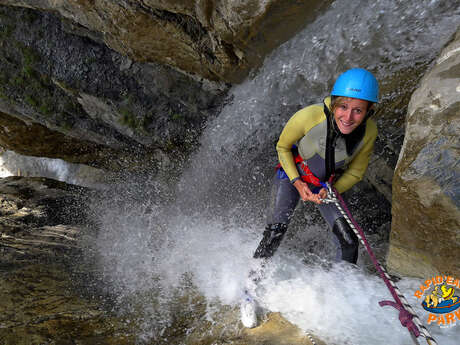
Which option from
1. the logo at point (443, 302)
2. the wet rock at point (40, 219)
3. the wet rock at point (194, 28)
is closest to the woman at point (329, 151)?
the logo at point (443, 302)

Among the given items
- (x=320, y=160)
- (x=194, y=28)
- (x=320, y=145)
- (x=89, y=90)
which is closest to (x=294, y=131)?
(x=320, y=145)

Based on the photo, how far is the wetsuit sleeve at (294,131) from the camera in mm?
2787

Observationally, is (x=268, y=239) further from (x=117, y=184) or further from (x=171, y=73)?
(x=117, y=184)

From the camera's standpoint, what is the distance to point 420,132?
246 centimetres

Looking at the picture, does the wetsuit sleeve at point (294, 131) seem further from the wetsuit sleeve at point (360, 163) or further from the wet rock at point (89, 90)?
the wet rock at point (89, 90)

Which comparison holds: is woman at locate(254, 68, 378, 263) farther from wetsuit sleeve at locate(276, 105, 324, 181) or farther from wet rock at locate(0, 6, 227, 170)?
wet rock at locate(0, 6, 227, 170)

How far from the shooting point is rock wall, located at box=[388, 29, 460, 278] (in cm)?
229

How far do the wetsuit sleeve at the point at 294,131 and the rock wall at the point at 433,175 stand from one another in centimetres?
79

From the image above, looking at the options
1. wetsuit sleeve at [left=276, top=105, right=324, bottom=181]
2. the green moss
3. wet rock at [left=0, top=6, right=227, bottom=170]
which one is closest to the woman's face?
wetsuit sleeve at [left=276, top=105, right=324, bottom=181]

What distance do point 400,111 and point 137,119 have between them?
12.9 ft

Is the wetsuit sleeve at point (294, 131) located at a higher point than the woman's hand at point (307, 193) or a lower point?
higher

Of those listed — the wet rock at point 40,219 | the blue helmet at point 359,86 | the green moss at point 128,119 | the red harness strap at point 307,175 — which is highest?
the green moss at point 128,119

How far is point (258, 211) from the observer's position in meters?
5.35

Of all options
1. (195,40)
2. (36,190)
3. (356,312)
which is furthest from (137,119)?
(356,312)
